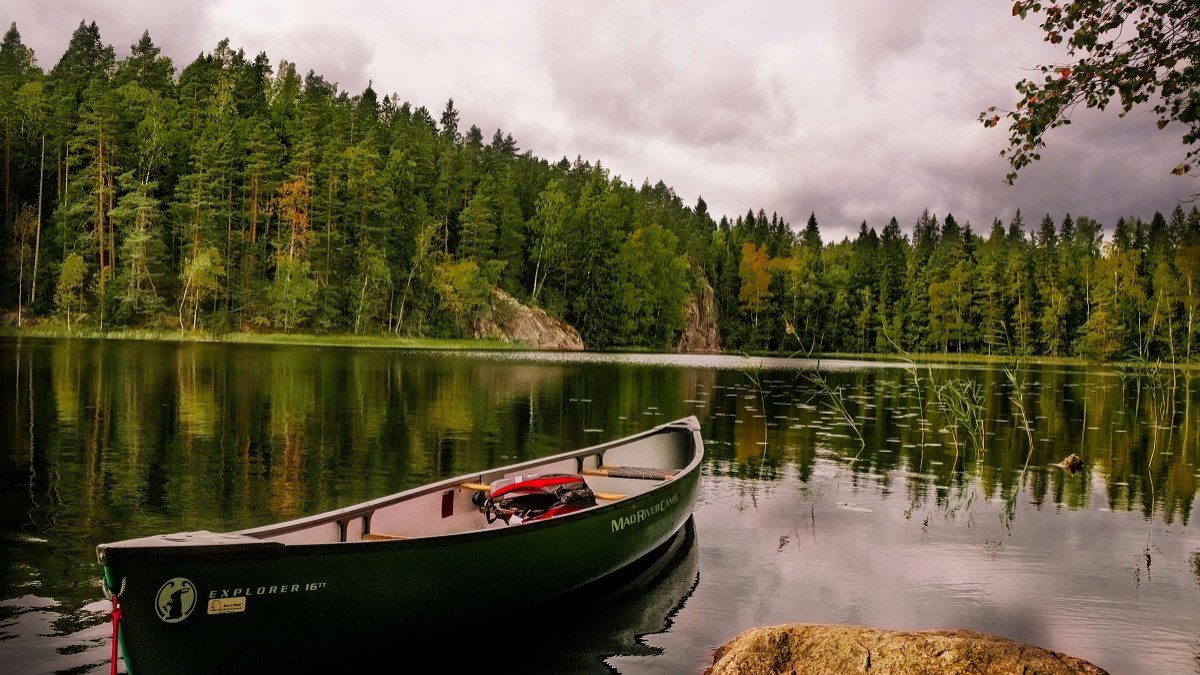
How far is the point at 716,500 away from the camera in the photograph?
669 inches

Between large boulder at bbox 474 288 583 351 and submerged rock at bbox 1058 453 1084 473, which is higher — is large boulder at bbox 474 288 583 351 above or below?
above

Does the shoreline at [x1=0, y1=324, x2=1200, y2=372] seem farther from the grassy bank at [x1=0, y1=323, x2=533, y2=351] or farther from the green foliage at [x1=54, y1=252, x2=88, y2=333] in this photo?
the green foliage at [x1=54, y1=252, x2=88, y2=333]

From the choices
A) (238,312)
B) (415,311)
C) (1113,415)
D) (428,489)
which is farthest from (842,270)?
(428,489)

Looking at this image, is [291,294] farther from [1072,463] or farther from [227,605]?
[227,605]

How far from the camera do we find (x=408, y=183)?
95.6m

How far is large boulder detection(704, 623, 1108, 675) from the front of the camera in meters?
6.12

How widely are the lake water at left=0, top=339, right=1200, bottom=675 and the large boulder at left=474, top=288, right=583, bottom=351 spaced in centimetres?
5697

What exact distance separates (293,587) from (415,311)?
276ft

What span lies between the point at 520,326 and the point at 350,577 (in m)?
88.6

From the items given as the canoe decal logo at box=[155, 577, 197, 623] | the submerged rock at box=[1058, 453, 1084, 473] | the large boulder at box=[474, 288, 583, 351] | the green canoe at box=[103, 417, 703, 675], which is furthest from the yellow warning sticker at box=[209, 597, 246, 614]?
the large boulder at box=[474, 288, 583, 351]

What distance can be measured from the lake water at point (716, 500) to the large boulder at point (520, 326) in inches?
2243

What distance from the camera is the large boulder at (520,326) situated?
93.2 meters

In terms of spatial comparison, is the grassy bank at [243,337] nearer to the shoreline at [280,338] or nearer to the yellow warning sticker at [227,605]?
the shoreline at [280,338]

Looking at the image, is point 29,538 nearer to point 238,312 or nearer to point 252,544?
point 252,544
